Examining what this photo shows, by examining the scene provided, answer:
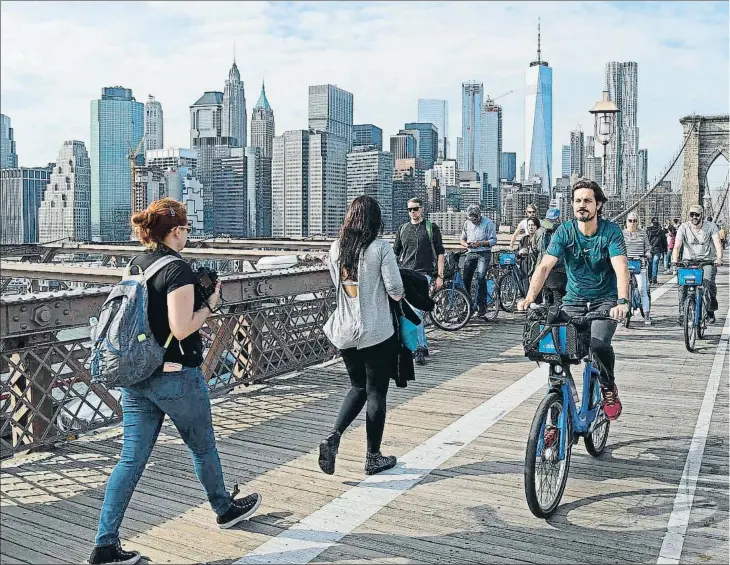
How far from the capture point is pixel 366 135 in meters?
182

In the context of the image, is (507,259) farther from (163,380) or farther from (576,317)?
(163,380)

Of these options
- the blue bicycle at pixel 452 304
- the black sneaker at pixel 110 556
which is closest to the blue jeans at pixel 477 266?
the blue bicycle at pixel 452 304

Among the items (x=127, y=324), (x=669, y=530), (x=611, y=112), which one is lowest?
(x=669, y=530)

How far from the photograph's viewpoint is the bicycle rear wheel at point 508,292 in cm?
1467

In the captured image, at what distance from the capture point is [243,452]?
6371mm

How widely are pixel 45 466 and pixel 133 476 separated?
182 cm

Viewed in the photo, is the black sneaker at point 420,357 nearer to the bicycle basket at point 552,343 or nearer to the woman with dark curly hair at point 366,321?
the woman with dark curly hair at point 366,321

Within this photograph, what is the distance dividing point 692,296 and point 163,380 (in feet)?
27.4

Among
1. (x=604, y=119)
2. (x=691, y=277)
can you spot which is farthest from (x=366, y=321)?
(x=604, y=119)

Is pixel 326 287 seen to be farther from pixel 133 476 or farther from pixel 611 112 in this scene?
pixel 611 112

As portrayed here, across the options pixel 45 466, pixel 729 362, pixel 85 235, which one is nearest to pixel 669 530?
pixel 45 466

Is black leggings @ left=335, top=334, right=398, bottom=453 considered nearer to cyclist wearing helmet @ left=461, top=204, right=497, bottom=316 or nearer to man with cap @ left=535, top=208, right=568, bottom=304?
man with cap @ left=535, top=208, right=568, bottom=304

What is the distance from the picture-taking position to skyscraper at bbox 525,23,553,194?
59.8m

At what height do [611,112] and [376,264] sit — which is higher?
[611,112]
